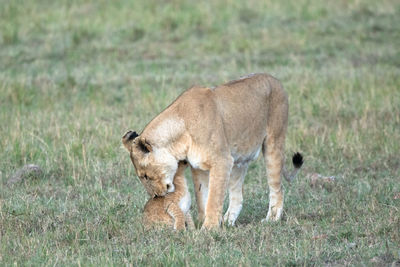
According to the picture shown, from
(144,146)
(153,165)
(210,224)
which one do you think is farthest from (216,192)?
(144,146)

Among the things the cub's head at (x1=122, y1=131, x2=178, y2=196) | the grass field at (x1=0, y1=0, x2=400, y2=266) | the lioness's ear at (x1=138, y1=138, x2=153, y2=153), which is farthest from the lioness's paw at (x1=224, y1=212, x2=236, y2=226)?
the lioness's ear at (x1=138, y1=138, x2=153, y2=153)

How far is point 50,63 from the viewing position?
11.6 meters

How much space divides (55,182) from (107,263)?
103 inches

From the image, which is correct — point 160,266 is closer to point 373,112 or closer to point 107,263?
point 107,263

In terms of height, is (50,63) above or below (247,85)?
below

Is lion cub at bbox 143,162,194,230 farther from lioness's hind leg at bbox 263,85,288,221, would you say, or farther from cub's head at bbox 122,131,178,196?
lioness's hind leg at bbox 263,85,288,221

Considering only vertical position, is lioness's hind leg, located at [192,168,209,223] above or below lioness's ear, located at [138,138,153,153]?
below

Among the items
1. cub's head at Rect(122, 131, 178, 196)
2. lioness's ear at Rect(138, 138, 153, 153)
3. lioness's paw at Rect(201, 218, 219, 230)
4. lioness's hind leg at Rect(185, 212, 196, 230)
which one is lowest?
lioness's hind leg at Rect(185, 212, 196, 230)

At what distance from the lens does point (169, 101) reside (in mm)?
9461

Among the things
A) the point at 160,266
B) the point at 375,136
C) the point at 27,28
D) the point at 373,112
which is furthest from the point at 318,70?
the point at 160,266

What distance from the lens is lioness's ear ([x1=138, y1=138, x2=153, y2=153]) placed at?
5457 mm

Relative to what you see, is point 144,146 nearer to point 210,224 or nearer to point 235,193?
point 210,224

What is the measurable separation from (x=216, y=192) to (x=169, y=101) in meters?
3.94

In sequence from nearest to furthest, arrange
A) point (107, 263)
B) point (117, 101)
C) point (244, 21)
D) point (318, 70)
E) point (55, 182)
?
point (107, 263), point (55, 182), point (117, 101), point (318, 70), point (244, 21)
